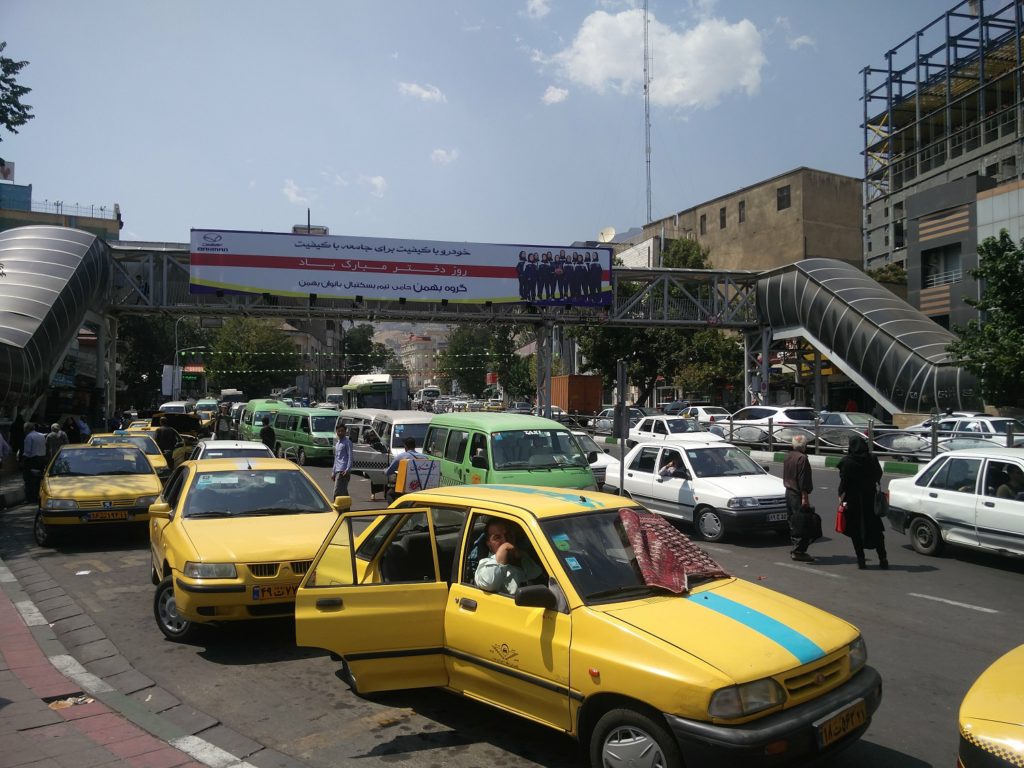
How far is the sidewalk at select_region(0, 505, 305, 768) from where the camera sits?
4547 millimetres

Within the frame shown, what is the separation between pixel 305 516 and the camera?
7719 millimetres

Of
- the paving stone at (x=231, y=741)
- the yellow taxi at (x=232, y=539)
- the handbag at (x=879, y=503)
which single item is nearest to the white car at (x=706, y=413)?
the handbag at (x=879, y=503)

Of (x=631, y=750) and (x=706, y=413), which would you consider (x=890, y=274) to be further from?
(x=631, y=750)

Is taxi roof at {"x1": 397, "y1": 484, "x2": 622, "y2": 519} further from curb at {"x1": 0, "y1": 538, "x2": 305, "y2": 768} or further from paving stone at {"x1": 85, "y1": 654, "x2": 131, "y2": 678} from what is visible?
paving stone at {"x1": 85, "y1": 654, "x2": 131, "y2": 678}

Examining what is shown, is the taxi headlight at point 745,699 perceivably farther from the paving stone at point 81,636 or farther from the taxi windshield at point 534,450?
the taxi windshield at point 534,450

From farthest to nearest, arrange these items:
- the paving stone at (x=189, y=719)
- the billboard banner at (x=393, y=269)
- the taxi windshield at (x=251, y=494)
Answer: the billboard banner at (x=393, y=269) < the taxi windshield at (x=251, y=494) < the paving stone at (x=189, y=719)

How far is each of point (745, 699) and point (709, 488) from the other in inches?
341

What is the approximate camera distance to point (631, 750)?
3.74m

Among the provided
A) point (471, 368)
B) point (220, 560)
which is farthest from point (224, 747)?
point (471, 368)

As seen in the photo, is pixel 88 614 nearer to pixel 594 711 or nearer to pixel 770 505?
pixel 594 711

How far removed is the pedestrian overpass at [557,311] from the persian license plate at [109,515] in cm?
1244

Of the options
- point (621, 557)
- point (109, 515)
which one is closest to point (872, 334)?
point (109, 515)

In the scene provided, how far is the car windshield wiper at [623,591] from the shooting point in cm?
424

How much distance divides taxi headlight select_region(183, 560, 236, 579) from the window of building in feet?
183
